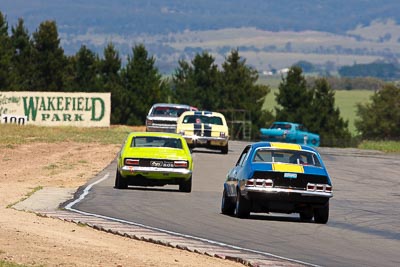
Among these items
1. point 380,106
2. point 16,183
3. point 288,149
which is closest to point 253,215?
point 288,149

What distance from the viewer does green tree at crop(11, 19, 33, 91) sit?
89438 millimetres

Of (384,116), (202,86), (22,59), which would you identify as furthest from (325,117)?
(22,59)

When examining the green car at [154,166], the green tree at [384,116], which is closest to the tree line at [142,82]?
the green tree at [384,116]

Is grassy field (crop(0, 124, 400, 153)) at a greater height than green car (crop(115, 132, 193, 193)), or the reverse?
green car (crop(115, 132, 193, 193))

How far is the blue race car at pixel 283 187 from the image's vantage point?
21.6 meters

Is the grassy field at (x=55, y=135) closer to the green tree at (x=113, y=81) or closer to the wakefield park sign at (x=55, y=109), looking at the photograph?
the wakefield park sign at (x=55, y=109)

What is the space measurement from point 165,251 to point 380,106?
333 feet

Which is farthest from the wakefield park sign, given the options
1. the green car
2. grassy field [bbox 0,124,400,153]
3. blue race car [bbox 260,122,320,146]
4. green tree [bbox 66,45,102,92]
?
the green car

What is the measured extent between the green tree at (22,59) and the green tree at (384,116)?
36.7 metres

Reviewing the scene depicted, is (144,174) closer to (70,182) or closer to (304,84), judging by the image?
(70,182)

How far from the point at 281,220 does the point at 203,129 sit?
22250mm

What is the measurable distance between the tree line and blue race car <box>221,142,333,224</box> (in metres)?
64.3

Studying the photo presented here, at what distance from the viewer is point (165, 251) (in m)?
16.4

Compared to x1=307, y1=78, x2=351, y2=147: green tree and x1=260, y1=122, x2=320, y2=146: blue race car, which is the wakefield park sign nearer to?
x1=260, y1=122, x2=320, y2=146: blue race car
